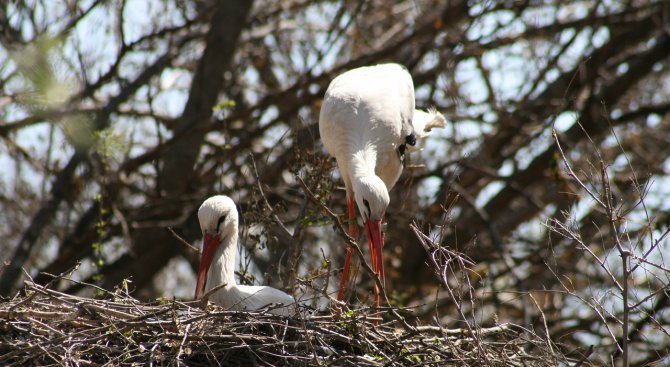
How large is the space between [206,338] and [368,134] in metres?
2.72

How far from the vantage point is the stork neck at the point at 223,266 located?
23.3 ft

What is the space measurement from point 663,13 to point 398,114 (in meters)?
4.70

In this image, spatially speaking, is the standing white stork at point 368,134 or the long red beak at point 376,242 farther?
the standing white stork at point 368,134

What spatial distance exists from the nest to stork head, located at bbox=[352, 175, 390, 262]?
1238mm

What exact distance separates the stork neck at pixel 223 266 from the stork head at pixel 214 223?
37 mm

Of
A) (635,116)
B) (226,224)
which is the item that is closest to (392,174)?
(226,224)

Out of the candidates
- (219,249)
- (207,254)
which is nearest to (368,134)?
(219,249)

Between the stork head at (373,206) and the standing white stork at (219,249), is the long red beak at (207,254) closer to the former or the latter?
the standing white stork at (219,249)

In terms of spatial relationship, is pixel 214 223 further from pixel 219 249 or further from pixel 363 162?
pixel 363 162

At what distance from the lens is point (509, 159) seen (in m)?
11.7

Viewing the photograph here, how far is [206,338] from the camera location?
577cm

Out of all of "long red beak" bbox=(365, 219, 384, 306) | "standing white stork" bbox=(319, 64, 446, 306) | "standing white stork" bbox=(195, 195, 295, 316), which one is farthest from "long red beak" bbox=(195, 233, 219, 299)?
"long red beak" bbox=(365, 219, 384, 306)

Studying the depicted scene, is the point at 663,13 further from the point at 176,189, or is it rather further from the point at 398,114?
the point at 176,189

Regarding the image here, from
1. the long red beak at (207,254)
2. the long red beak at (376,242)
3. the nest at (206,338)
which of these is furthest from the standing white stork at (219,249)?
the nest at (206,338)
